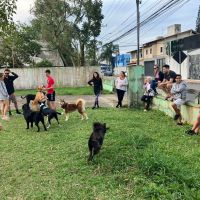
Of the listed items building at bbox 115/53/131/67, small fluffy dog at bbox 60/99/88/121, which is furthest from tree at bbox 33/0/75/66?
building at bbox 115/53/131/67

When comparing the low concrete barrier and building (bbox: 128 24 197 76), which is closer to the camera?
the low concrete barrier

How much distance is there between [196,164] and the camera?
6898mm

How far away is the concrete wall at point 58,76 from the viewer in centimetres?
3425

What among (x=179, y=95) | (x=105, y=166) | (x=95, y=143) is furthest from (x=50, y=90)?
(x=105, y=166)

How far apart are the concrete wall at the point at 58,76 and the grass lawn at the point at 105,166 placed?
23.5 metres

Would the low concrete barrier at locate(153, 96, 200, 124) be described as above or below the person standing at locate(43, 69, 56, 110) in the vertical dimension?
below

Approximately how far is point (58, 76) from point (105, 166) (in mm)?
28187

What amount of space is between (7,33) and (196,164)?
25.3 ft

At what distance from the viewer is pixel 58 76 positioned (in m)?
34.8

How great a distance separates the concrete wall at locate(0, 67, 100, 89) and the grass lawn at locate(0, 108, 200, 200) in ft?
77.0

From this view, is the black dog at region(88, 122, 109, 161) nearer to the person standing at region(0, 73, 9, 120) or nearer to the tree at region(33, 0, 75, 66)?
the person standing at region(0, 73, 9, 120)

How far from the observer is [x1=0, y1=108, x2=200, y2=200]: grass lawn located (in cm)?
572

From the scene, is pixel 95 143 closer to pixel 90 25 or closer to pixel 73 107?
pixel 73 107

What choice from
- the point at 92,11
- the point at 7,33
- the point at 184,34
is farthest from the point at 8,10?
the point at 184,34
